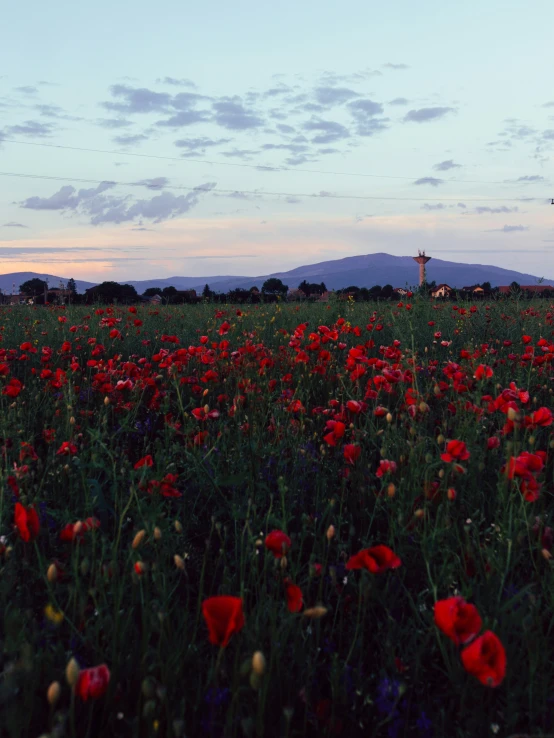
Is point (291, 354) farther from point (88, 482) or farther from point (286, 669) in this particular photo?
point (286, 669)

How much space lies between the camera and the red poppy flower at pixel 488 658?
1.17 m

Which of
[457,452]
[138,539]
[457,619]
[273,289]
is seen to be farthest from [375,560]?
[273,289]

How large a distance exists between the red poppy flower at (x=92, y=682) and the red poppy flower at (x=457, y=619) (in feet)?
2.16

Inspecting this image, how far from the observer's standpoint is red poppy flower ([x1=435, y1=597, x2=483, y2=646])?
118 cm

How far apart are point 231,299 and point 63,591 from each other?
10798mm

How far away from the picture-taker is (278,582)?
177cm

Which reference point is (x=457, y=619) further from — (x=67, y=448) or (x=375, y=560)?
(x=67, y=448)

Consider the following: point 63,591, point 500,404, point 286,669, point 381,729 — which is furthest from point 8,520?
point 500,404

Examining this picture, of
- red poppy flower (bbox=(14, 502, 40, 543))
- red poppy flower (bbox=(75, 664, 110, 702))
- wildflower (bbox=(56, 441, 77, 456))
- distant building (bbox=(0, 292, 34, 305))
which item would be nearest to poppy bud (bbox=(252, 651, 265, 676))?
red poppy flower (bbox=(75, 664, 110, 702))

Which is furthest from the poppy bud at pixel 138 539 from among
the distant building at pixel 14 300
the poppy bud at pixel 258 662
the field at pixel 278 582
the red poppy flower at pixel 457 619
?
the distant building at pixel 14 300

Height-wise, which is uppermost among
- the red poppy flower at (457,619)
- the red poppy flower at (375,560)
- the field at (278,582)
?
the red poppy flower at (375,560)

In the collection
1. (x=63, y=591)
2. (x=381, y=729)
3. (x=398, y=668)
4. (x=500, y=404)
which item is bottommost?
(x=381, y=729)

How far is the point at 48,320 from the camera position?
26.9ft

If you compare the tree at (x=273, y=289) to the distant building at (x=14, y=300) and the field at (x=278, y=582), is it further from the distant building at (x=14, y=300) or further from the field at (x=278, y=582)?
the field at (x=278, y=582)
